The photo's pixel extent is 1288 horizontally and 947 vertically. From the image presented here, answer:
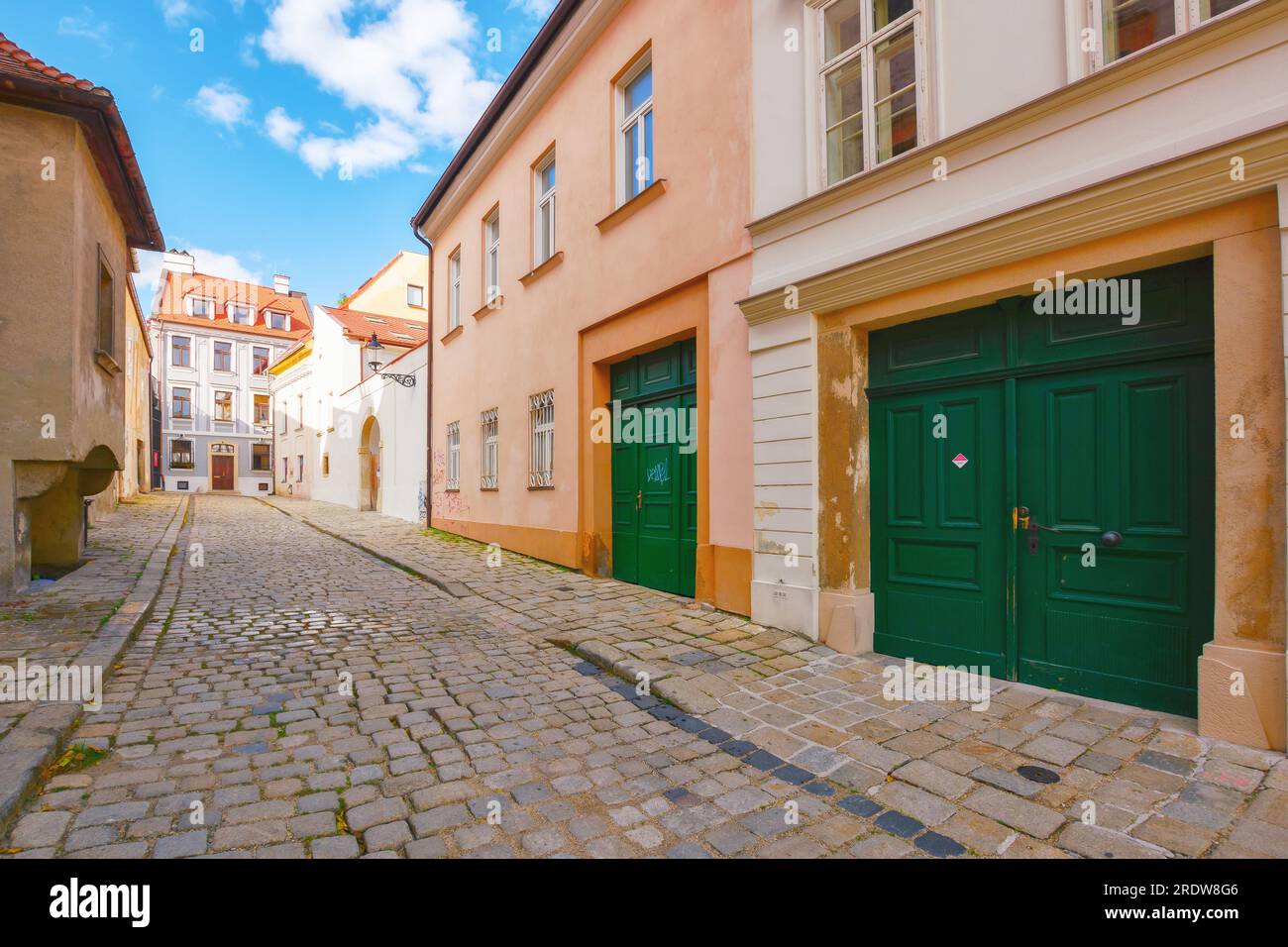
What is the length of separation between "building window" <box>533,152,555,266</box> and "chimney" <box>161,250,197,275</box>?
4197 centimetres

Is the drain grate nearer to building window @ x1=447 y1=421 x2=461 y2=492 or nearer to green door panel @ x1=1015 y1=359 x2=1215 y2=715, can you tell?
green door panel @ x1=1015 y1=359 x2=1215 y2=715

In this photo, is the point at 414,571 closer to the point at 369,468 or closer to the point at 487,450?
the point at 487,450

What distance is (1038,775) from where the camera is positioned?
3234 millimetres

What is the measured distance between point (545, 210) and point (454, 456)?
596 cm

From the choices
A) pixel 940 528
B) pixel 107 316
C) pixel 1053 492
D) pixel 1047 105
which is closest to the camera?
pixel 1047 105

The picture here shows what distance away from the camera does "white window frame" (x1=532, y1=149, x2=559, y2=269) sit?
10.6 meters

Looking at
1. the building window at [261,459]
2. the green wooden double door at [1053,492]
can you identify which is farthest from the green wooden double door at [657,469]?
the building window at [261,459]

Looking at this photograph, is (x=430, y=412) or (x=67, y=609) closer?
(x=67, y=609)

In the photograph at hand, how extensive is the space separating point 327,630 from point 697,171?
5.83 metres

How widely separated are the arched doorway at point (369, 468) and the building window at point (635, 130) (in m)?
16.5

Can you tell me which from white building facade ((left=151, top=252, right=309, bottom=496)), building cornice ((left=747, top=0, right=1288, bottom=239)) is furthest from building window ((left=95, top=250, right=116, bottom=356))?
white building facade ((left=151, top=252, right=309, bottom=496))

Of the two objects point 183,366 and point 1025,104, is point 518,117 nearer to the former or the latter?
point 1025,104

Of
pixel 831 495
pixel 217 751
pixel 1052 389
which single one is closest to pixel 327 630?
pixel 217 751

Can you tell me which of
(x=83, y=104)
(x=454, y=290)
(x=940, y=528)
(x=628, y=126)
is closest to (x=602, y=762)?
(x=940, y=528)
